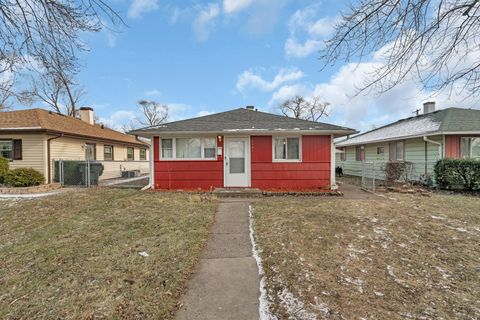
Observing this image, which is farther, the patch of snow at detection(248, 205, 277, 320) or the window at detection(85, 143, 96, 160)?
the window at detection(85, 143, 96, 160)

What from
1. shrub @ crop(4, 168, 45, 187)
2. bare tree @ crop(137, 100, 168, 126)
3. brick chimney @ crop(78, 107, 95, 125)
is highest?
bare tree @ crop(137, 100, 168, 126)

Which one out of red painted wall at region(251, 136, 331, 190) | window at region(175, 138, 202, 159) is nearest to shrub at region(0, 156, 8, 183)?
window at region(175, 138, 202, 159)

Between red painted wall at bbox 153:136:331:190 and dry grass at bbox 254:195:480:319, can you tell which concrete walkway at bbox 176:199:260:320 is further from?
red painted wall at bbox 153:136:331:190

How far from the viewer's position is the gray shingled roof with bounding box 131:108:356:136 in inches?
380

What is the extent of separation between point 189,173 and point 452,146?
1163 centimetres

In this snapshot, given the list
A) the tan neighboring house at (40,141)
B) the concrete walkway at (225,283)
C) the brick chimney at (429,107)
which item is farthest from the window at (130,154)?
the brick chimney at (429,107)

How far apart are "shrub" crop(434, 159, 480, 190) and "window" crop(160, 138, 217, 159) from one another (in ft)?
30.7

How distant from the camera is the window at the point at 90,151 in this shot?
14898mm

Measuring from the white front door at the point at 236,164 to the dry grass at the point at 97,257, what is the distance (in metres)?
2.91

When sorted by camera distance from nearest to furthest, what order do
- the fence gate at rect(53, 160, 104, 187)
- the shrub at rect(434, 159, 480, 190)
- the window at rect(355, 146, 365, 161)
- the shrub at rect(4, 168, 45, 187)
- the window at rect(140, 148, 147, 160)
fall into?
the shrub at rect(434, 159, 480, 190) → the shrub at rect(4, 168, 45, 187) → the fence gate at rect(53, 160, 104, 187) → the window at rect(355, 146, 365, 161) → the window at rect(140, 148, 147, 160)

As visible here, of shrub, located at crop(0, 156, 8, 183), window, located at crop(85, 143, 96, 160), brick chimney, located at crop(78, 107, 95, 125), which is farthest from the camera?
brick chimney, located at crop(78, 107, 95, 125)

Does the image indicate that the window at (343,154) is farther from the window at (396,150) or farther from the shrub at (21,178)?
the shrub at (21,178)

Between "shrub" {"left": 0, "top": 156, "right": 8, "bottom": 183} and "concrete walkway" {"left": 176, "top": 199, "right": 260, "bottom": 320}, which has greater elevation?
"shrub" {"left": 0, "top": 156, "right": 8, "bottom": 183}

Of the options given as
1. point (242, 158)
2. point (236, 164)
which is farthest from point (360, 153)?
point (236, 164)
